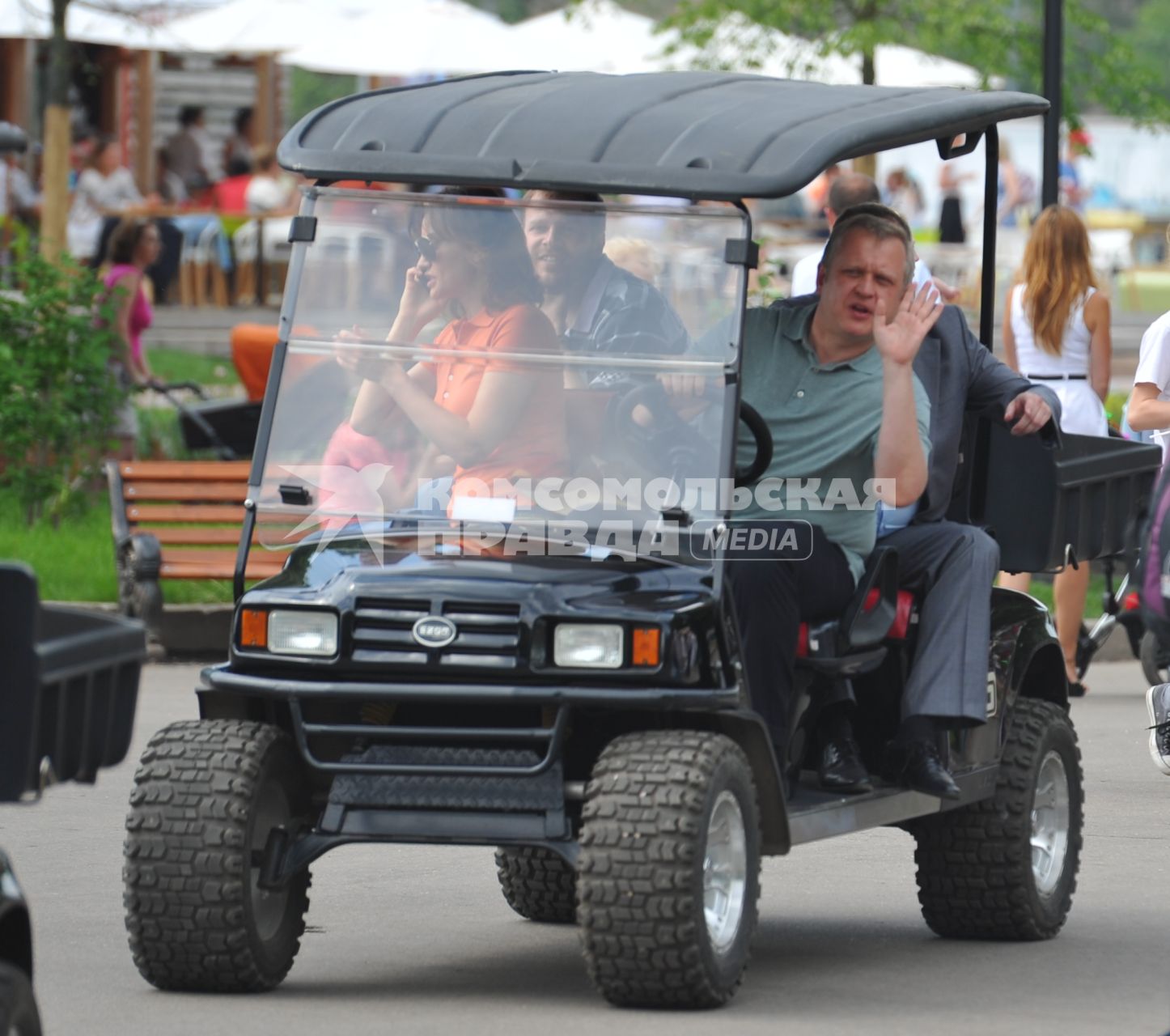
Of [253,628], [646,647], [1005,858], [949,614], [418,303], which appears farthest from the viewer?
[1005,858]

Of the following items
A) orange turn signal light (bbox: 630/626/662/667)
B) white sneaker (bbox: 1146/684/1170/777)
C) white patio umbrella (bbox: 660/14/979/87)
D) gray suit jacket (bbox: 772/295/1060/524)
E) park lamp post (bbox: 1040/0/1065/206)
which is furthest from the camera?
white patio umbrella (bbox: 660/14/979/87)

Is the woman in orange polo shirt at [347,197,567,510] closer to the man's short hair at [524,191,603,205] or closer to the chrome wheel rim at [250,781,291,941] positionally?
→ the man's short hair at [524,191,603,205]

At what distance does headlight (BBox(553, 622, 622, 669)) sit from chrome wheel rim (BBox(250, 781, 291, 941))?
70 cm

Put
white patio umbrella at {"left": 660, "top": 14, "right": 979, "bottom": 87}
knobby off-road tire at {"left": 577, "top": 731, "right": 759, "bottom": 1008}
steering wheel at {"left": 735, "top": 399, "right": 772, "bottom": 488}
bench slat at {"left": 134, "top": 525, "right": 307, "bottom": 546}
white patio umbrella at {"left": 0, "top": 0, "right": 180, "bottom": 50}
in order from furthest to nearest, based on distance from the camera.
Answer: white patio umbrella at {"left": 0, "top": 0, "right": 180, "bottom": 50} < white patio umbrella at {"left": 660, "top": 14, "right": 979, "bottom": 87} < bench slat at {"left": 134, "top": 525, "right": 307, "bottom": 546} < steering wheel at {"left": 735, "top": 399, "right": 772, "bottom": 488} < knobby off-road tire at {"left": 577, "top": 731, "right": 759, "bottom": 1008}

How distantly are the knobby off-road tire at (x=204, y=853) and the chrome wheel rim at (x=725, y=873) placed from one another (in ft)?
3.06

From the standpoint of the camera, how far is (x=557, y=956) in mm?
6379

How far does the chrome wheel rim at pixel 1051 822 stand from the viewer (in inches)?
268

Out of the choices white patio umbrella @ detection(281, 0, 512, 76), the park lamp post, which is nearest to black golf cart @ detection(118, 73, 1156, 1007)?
the park lamp post

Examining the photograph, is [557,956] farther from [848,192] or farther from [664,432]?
[848,192]

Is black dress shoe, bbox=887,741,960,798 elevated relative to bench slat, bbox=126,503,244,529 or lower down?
lower down

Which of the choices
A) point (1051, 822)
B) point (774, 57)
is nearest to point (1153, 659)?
point (1051, 822)

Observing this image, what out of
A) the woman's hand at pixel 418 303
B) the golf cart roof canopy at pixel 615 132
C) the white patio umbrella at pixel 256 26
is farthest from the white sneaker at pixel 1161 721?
the white patio umbrella at pixel 256 26

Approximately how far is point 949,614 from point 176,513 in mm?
6730

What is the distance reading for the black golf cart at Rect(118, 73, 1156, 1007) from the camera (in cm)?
545
